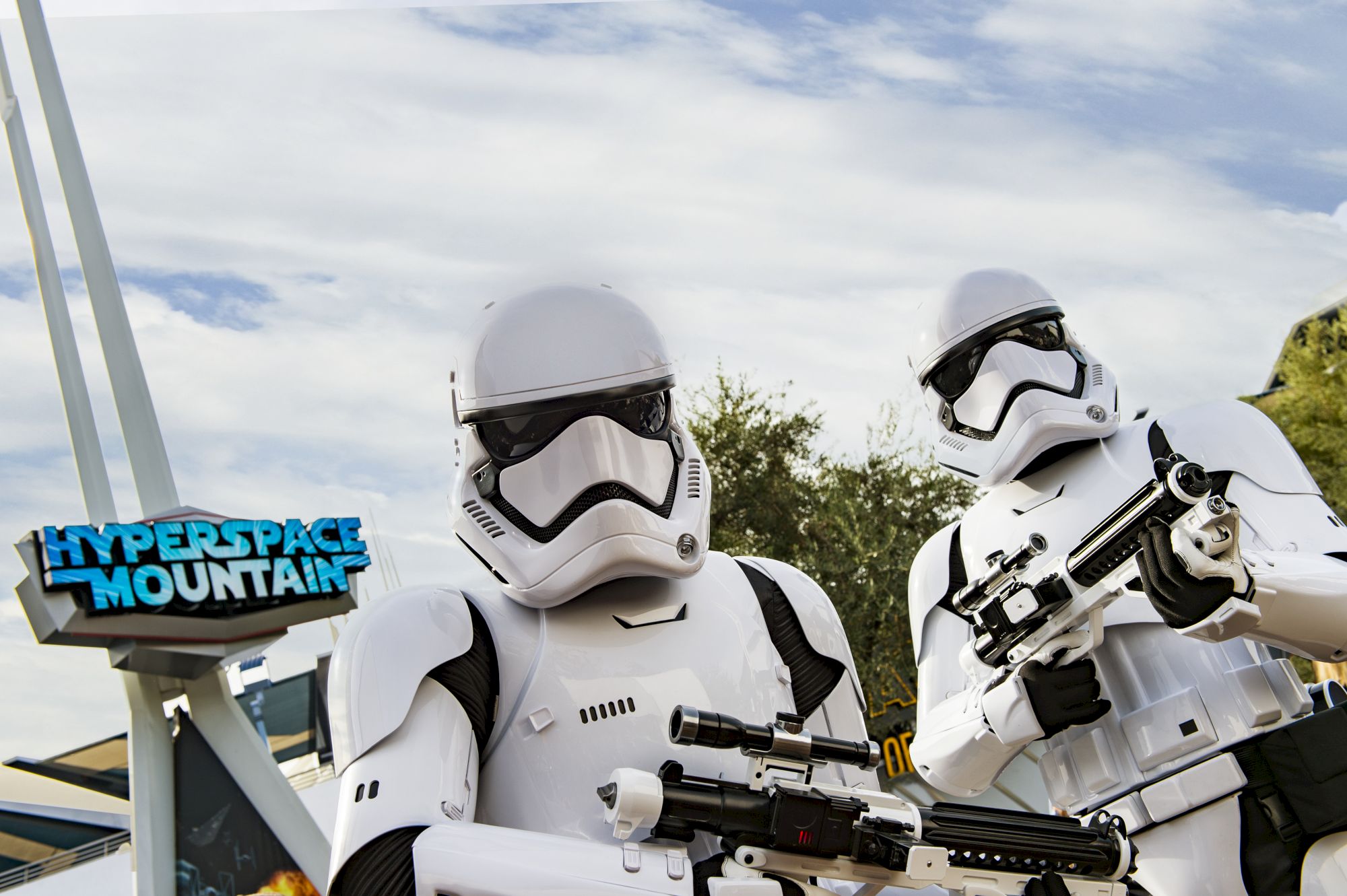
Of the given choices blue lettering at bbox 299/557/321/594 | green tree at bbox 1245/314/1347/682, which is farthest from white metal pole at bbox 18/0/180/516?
green tree at bbox 1245/314/1347/682

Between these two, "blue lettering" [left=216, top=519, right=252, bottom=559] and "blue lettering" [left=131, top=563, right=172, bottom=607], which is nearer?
"blue lettering" [left=131, top=563, right=172, bottom=607]

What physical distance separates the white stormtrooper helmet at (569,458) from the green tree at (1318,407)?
20.1 meters

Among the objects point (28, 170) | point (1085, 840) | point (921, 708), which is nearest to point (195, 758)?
point (28, 170)

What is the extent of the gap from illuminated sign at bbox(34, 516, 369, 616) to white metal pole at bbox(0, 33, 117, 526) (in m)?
0.98

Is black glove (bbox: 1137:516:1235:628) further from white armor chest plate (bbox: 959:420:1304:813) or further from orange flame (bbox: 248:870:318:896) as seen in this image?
orange flame (bbox: 248:870:318:896)

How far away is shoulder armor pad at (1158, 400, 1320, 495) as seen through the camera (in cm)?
399

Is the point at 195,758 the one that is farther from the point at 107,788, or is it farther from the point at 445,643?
the point at 445,643

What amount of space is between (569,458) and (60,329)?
17.8 m

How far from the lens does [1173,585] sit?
3.20m

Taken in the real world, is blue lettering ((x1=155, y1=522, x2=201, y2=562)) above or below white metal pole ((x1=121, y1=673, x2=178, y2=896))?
above

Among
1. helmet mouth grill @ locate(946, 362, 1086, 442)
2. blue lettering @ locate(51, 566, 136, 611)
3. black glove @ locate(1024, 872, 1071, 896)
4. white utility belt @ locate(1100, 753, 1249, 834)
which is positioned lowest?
black glove @ locate(1024, 872, 1071, 896)

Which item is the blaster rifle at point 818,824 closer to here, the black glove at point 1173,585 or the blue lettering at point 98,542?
the black glove at point 1173,585

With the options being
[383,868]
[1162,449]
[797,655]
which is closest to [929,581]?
[1162,449]

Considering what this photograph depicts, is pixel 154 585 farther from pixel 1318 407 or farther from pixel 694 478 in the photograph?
pixel 1318 407
